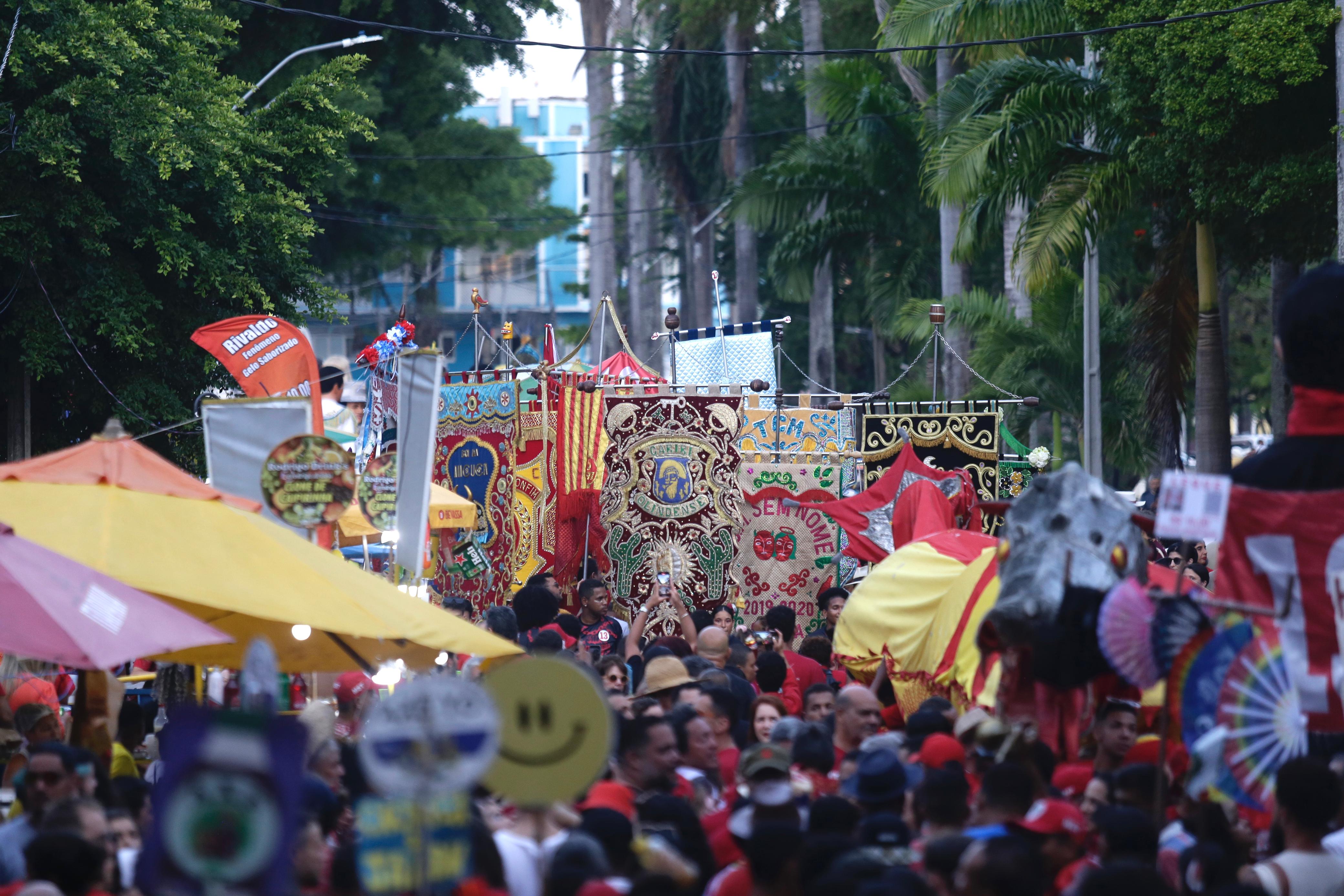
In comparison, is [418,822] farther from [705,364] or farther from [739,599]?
[705,364]

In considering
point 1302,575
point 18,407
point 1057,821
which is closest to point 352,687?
point 1057,821

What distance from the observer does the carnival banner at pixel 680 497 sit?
15.2 meters

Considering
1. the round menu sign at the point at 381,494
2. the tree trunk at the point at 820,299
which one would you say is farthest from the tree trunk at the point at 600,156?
the round menu sign at the point at 381,494

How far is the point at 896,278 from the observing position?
31.9m

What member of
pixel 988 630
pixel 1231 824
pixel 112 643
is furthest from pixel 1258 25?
pixel 112 643

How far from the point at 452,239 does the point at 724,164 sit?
8173 millimetres

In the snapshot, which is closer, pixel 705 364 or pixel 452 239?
pixel 705 364

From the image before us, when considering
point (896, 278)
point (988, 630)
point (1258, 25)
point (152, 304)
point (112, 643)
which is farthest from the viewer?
point (896, 278)

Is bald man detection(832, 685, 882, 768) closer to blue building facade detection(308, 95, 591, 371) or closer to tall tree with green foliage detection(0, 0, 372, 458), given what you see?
tall tree with green foliage detection(0, 0, 372, 458)

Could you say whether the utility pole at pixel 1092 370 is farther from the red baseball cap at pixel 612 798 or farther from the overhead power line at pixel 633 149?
the red baseball cap at pixel 612 798

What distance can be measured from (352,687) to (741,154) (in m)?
27.4

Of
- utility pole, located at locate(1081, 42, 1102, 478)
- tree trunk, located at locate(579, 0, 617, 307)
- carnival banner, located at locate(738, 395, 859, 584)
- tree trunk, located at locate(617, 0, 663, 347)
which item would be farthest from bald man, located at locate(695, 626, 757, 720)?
tree trunk, located at locate(617, 0, 663, 347)

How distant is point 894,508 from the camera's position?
14.1 meters

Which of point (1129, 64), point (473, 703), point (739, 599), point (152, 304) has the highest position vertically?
point (1129, 64)
